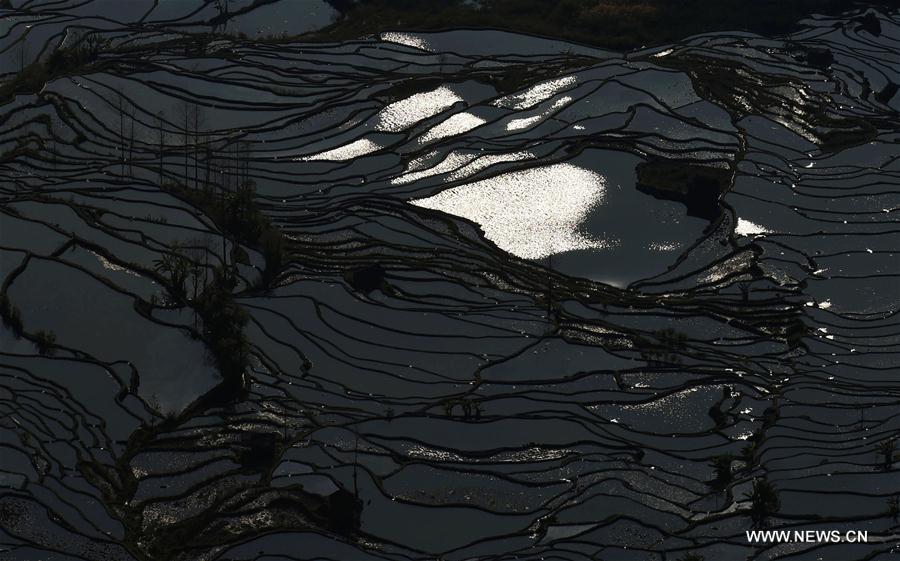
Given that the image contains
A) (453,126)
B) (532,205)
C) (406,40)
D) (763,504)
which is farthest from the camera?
(406,40)

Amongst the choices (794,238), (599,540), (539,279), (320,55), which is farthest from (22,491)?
(320,55)

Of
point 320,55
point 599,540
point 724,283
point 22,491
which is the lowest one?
point 599,540

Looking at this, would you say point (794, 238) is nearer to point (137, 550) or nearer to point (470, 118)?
point (470, 118)

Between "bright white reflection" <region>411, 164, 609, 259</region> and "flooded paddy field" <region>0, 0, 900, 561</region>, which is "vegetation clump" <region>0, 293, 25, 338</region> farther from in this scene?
"bright white reflection" <region>411, 164, 609, 259</region>

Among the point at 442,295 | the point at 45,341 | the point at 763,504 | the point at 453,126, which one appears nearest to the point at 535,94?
the point at 453,126

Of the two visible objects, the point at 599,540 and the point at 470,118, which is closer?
the point at 599,540

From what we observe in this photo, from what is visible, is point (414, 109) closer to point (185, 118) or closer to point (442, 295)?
point (185, 118)

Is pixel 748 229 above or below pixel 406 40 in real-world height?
below
